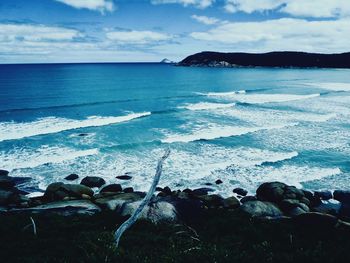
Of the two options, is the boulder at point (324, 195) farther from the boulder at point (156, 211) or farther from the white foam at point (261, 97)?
the white foam at point (261, 97)

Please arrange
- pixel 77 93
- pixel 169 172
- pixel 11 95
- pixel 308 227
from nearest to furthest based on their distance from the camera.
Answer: pixel 308 227
pixel 169 172
pixel 11 95
pixel 77 93

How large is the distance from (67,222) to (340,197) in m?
14.8

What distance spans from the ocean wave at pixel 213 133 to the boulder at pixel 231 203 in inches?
481

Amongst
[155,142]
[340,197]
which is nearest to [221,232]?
[340,197]

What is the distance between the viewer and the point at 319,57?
176250mm

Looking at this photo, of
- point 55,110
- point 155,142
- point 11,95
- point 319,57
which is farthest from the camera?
point 319,57

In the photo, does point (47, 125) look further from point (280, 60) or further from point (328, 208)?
point (280, 60)

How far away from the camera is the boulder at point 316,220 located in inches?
472

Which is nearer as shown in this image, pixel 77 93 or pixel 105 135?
pixel 105 135

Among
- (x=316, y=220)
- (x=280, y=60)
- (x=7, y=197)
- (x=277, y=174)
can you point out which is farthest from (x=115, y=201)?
(x=280, y=60)

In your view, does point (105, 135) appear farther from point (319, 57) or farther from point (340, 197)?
point (319, 57)

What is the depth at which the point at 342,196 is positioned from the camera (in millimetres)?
18688

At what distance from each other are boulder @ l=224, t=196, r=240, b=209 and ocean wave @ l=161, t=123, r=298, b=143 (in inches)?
481

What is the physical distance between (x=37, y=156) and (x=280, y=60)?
17239cm
